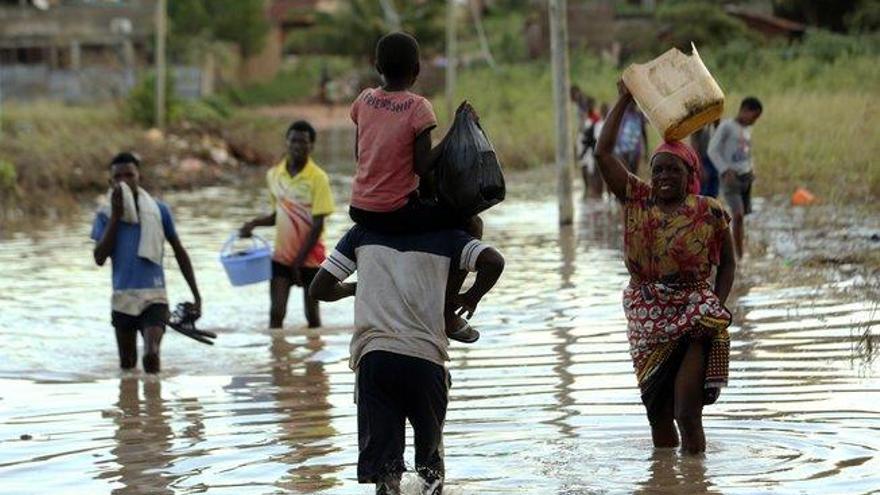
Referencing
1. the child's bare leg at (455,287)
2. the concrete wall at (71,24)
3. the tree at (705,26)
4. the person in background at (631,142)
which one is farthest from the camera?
the concrete wall at (71,24)

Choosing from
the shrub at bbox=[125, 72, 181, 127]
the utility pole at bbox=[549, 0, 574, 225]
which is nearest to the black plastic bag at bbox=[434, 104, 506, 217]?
the utility pole at bbox=[549, 0, 574, 225]

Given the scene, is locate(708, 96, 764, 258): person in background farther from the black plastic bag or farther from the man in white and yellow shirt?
the black plastic bag

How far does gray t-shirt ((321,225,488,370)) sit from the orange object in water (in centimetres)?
1401

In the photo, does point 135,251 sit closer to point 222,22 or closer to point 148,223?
point 148,223

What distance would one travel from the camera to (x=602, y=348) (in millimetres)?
11453

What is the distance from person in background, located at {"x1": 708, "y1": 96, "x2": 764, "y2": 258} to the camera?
52.3ft

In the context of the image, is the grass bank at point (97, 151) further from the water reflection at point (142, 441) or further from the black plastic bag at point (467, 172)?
the black plastic bag at point (467, 172)

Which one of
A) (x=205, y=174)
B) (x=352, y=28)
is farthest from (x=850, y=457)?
(x=352, y=28)

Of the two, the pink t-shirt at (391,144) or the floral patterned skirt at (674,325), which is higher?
the pink t-shirt at (391,144)

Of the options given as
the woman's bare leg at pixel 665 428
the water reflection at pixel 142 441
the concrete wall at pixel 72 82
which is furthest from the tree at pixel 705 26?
the woman's bare leg at pixel 665 428

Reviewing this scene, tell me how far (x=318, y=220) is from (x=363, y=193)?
565 cm

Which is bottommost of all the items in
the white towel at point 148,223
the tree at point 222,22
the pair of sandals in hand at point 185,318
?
the pair of sandals in hand at point 185,318

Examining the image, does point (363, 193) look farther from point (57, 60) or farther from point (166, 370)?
point (57, 60)

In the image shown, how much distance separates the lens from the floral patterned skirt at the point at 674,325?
764cm
